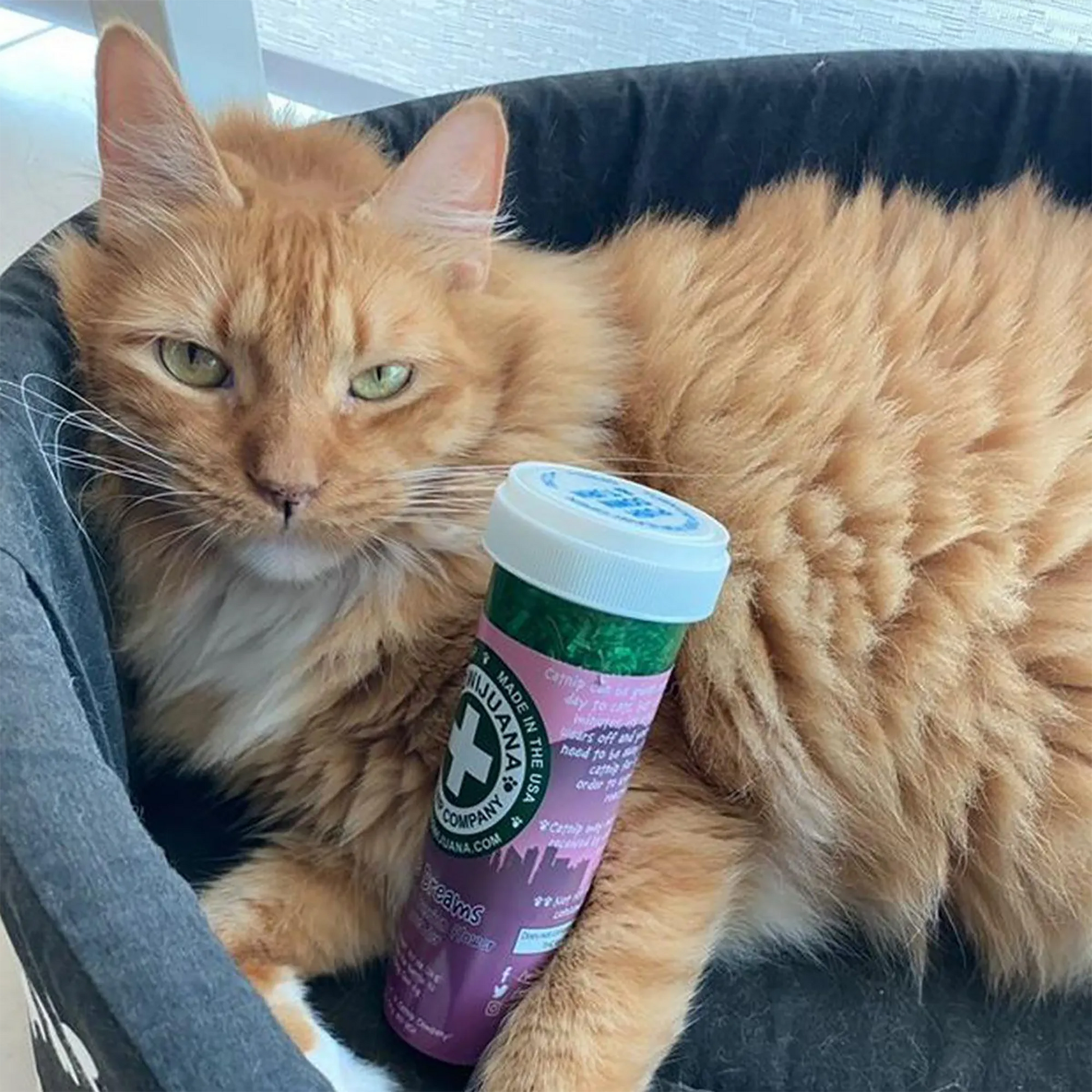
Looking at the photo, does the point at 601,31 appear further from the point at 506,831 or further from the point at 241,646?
the point at 506,831

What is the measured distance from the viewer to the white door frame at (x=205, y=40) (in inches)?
68.9

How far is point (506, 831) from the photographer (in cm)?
102

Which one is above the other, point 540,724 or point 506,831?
point 540,724

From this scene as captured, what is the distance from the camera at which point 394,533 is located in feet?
3.77

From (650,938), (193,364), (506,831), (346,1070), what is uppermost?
(193,364)

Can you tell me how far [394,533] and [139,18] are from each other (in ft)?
3.21

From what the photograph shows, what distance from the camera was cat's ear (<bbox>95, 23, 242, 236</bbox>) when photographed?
1.11 meters

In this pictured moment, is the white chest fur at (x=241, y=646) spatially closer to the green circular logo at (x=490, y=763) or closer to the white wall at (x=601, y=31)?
the green circular logo at (x=490, y=763)

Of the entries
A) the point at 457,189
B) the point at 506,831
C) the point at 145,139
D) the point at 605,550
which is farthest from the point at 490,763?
the point at 145,139

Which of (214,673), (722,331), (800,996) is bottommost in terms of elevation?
(800,996)

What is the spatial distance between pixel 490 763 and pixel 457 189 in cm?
48

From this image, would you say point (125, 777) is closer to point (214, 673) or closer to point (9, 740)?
point (214, 673)

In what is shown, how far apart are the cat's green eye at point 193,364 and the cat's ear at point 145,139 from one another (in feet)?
0.42

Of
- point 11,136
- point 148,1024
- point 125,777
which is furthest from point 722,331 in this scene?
point 11,136
